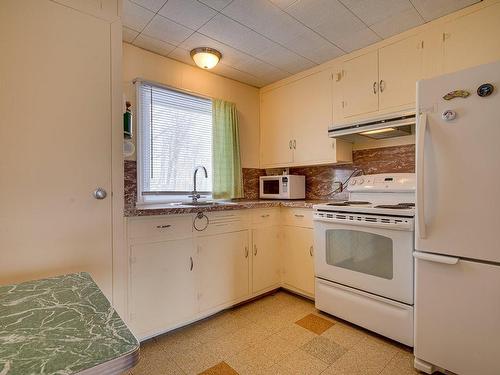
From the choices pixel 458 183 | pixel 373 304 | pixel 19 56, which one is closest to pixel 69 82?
pixel 19 56

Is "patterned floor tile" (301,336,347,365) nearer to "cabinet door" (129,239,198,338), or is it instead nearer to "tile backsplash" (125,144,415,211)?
"cabinet door" (129,239,198,338)

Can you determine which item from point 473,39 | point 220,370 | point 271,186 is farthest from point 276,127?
point 220,370

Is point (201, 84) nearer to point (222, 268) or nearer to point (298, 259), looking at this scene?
point (222, 268)

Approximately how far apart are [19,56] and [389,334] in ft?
8.91

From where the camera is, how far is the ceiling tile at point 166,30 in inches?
79.2

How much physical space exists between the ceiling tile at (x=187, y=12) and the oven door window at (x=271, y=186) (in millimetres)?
1693

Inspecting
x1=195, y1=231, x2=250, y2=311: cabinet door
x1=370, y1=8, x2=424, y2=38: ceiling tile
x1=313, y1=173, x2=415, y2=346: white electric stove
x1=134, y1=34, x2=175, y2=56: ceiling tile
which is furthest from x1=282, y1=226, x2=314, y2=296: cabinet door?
x1=134, y1=34, x2=175, y2=56: ceiling tile

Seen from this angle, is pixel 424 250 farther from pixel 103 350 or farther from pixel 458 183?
pixel 103 350

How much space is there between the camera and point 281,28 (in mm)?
2109

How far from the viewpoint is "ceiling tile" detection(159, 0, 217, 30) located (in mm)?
1816

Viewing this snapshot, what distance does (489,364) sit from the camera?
4.41ft

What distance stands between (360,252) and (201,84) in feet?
7.27

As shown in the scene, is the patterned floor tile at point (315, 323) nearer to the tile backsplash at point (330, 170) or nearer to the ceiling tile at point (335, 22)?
the tile backsplash at point (330, 170)

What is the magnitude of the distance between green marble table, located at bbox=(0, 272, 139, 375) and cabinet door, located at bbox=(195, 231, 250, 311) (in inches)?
52.3
